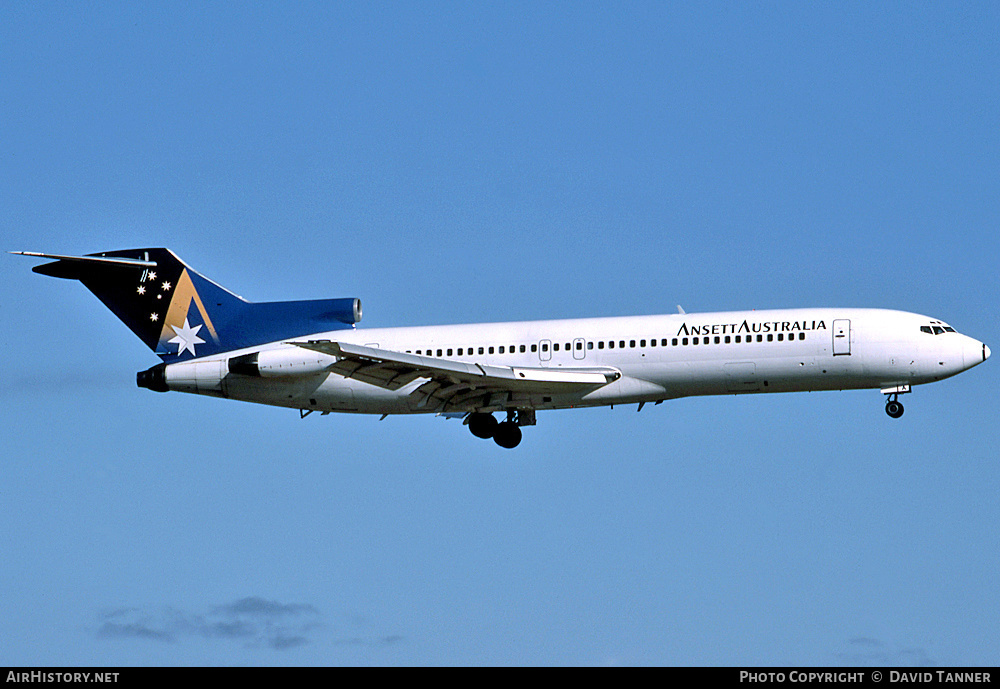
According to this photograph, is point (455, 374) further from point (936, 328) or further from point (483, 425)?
point (936, 328)

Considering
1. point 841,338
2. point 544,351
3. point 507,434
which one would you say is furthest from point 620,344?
point 841,338

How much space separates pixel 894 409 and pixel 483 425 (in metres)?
12.8

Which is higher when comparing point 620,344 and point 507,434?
point 620,344

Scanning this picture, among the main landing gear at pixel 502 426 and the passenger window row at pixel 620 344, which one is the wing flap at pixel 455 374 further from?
the main landing gear at pixel 502 426

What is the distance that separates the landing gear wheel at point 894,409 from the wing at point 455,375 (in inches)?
322

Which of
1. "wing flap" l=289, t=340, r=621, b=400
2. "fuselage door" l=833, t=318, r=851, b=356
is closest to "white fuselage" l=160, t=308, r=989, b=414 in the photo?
"fuselage door" l=833, t=318, r=851, b=356

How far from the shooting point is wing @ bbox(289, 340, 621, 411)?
41625mm

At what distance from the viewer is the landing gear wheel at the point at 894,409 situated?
42.6 meters

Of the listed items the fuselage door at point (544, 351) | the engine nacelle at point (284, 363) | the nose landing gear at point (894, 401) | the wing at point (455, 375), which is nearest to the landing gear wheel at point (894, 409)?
the nose landing gear at point (894, 401)

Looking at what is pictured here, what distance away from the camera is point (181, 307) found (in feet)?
155

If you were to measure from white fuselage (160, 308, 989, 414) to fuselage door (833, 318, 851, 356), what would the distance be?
0.10 feet
